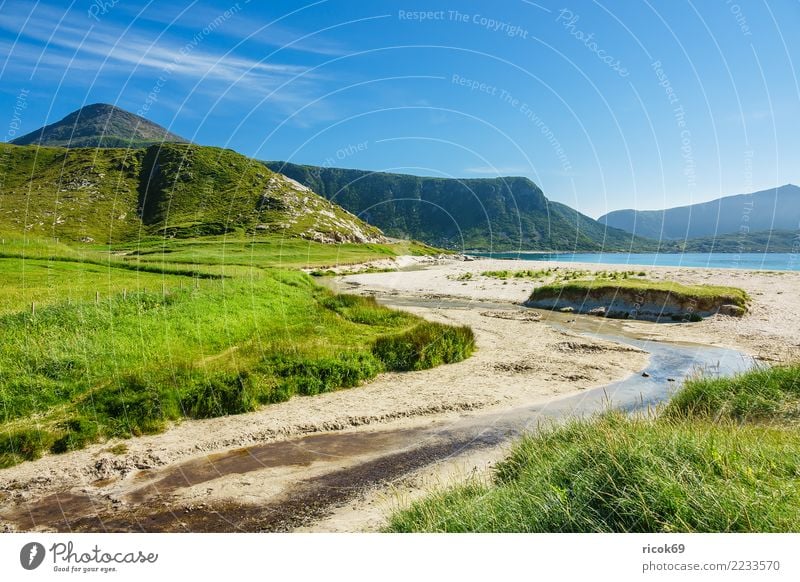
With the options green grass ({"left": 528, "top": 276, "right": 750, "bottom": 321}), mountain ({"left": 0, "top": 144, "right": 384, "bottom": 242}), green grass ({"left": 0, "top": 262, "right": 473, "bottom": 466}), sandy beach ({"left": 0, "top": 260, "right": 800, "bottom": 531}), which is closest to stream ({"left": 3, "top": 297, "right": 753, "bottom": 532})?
sandy beach ({"left": 0, "top": 260, "right": 800, "bottom": 531})

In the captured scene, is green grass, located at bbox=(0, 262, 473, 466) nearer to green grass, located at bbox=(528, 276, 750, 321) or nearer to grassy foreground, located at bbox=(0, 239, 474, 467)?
grassy foreground, located at bbox=(0, 239, 474, 467)

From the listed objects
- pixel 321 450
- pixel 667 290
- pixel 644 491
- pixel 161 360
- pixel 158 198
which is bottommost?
pixel 321 450

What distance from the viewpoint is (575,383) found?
60.7ft

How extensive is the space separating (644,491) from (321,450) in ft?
29.0

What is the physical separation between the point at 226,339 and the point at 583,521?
18.8 metres

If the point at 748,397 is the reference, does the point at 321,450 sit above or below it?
below

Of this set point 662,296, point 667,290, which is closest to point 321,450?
point 662,296

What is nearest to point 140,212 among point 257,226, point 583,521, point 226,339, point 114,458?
point 257,226

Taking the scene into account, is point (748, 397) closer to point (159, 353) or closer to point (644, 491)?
point (644, 491)

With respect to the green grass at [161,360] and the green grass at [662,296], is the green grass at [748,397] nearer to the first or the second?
the green grass at [161,360]

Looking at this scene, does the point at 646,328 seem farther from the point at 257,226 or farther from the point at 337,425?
the point at 257,226

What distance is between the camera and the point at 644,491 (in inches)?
219

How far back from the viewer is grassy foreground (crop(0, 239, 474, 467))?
43.8 feet

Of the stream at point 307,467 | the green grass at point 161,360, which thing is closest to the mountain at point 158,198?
the green grass at point 161,360
